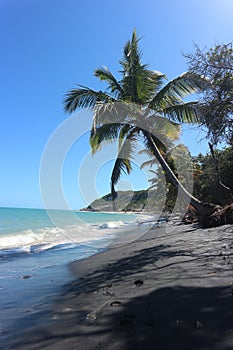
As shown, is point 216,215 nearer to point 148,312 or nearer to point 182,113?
point 182,113

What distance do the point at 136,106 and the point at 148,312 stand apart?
27.3 feet

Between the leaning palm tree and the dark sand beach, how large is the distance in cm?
614

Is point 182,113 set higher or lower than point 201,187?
higher

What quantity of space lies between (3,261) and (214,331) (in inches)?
302

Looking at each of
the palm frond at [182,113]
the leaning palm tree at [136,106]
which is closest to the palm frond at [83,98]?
the leaning palm tree at [136,106]

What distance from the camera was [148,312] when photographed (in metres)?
2.92

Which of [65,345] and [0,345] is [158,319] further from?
[0,345]

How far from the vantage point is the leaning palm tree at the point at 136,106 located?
33.2 feet

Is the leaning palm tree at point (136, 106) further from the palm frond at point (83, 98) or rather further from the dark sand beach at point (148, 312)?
the dark sand beach at point (148, 312)

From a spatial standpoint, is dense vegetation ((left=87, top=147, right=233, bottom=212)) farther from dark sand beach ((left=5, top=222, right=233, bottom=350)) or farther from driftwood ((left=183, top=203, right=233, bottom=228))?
dark sand beach ((left=5, top=222, right=233, bottom=350))

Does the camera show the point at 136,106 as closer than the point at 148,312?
No

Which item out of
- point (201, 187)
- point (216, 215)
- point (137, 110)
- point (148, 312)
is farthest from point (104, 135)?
point (201, 187)

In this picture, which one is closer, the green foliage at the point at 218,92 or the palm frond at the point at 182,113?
the green foliage at the point at 218,92

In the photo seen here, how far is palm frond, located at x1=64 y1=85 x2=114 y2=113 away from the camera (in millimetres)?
10477
